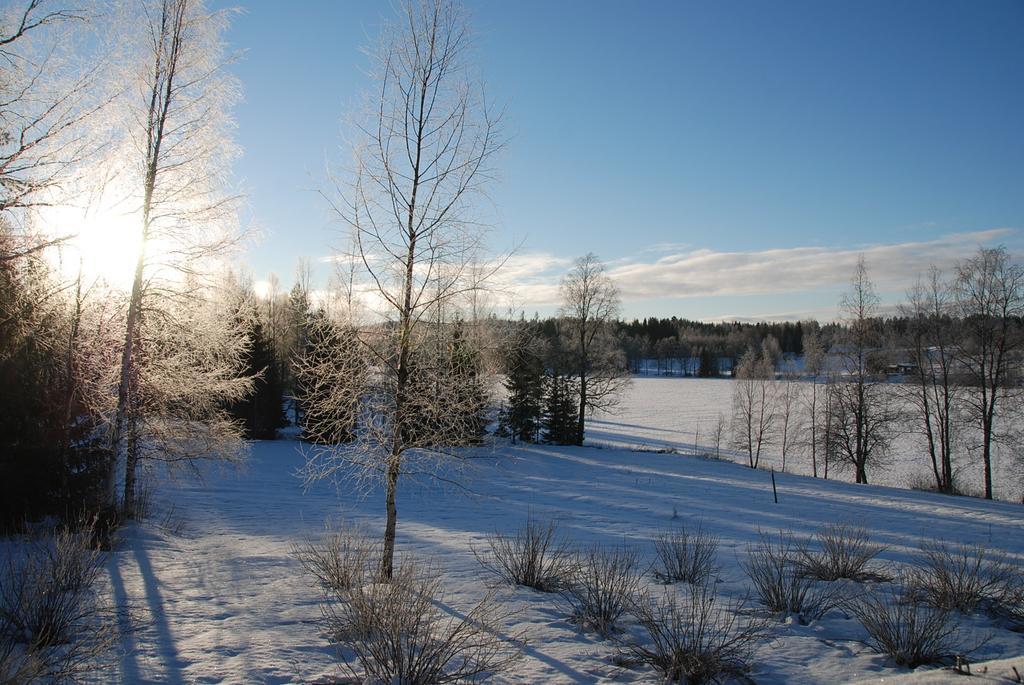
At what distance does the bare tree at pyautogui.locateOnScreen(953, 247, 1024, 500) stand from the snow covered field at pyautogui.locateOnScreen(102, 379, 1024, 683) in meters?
5.70

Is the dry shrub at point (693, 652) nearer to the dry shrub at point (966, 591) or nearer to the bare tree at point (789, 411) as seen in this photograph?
the dry shrub at point (966, 591)

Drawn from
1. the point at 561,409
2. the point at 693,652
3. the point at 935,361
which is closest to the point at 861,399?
the point at 935,361

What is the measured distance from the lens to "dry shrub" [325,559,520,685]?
162 inches

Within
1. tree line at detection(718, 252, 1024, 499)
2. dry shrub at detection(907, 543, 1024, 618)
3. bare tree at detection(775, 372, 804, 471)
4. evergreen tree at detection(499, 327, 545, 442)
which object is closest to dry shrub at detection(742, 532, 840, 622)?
dry shrub at detection(907, 543, 1024, 618)

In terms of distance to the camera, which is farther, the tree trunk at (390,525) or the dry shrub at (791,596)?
the tree trunk at (390,525)

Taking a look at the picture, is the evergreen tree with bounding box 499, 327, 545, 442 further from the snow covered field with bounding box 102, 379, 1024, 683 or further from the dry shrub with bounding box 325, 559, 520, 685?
the dry shrub with bounding box 325, 559, 520, 685

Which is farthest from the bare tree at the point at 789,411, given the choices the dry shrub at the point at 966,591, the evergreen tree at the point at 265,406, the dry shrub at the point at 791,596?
the dry shrub at the point at 791,596

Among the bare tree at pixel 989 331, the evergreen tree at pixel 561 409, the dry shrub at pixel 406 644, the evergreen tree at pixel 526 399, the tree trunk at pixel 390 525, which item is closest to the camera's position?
the dry shrub at pixel 406 644

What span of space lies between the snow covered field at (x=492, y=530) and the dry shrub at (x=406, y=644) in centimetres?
25

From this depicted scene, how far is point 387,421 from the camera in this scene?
276 inches

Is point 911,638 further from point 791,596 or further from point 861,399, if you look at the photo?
point 861,399

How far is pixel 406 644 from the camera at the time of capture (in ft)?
14.5

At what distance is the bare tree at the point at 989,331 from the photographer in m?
22.3

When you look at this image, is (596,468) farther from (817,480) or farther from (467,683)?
(467,683)
